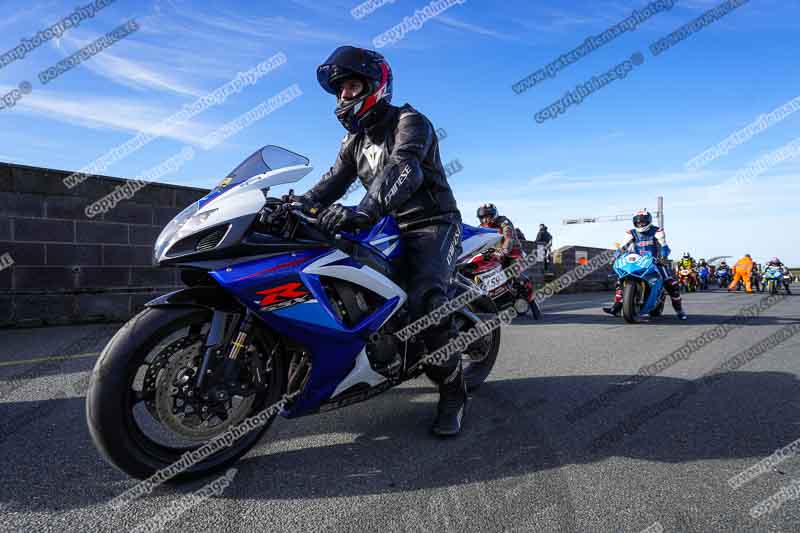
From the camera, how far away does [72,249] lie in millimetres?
7539

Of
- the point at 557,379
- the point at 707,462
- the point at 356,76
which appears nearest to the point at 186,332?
the point at 356,76

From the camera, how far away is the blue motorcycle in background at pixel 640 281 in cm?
879

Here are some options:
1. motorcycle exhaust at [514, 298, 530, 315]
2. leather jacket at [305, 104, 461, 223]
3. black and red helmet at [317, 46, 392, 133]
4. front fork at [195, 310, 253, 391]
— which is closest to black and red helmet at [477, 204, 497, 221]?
motorcycle exhaust at [514, 298, 530, 315]

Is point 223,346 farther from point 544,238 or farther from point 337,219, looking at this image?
point 544,238

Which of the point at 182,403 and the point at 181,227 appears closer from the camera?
the point at 182,403

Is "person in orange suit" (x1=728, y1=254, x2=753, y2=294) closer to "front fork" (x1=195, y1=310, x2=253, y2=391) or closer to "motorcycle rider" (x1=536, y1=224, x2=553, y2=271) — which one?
"motorcycle rider" (x1=536, y1=224, x2=553, y2=271)

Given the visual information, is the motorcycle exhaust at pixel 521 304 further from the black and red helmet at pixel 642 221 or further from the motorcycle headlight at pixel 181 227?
the motorcycle headlight at pixel 181 227

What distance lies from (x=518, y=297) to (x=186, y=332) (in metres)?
7.37

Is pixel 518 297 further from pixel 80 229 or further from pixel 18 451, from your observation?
pixel 18 451

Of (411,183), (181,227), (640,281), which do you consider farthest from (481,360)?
(640,281)

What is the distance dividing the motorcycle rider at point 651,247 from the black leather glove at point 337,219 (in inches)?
314

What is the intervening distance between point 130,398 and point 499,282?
252 inches

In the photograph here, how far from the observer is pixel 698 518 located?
1939mm

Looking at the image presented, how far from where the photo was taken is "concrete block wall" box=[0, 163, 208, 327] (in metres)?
6.96
